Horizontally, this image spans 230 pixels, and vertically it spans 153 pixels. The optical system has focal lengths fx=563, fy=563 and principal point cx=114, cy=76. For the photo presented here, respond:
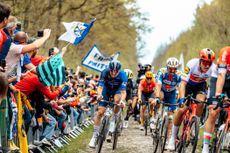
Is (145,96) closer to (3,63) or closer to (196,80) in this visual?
(196,80)

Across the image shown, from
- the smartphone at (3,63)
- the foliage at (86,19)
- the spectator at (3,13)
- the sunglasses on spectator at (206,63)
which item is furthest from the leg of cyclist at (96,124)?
the foliage at (86,19)

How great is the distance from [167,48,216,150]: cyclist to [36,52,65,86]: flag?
115 inches

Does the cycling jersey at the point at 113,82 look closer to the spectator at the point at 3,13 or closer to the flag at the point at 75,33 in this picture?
the flag at the point at 75,33

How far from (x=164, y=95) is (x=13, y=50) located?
24.2 ft

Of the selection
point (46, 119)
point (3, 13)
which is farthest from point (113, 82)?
point (3, 13)

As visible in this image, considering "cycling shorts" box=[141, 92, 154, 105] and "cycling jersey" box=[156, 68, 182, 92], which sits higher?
"cycling jersey" box=[156, 68, 182, 92]

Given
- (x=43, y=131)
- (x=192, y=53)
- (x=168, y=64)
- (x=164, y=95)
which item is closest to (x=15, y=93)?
(x=43, y=131)

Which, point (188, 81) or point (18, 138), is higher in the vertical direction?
point (188, 81)

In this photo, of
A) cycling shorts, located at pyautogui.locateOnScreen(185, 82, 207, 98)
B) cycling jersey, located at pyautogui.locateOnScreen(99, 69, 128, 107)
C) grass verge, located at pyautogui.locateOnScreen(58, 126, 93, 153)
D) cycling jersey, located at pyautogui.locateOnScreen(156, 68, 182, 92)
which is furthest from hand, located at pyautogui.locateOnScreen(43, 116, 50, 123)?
cycling jersey, located at pyautogui.locateOnScreen(156, 68, 182, 92)

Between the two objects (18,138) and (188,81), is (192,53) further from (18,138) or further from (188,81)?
(18,138)

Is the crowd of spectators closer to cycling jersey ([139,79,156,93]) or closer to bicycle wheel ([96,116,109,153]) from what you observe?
bicycle wheel ([96,116,109,153])

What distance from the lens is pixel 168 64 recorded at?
12711 mm

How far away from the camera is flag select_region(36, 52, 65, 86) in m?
7.88

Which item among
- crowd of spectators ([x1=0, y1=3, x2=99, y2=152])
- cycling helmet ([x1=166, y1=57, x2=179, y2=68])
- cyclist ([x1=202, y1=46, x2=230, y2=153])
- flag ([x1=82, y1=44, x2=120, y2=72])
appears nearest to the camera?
crowd of spectators ([x1=0, y1=3, x2=99, y2=152])
